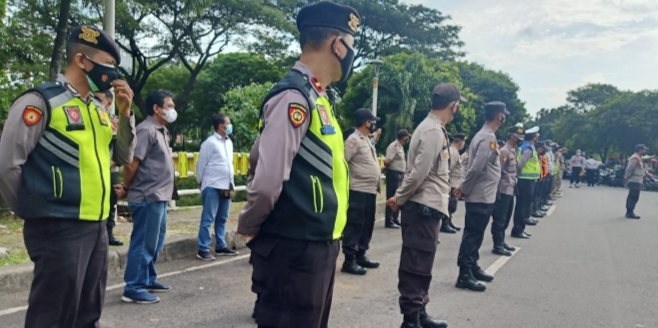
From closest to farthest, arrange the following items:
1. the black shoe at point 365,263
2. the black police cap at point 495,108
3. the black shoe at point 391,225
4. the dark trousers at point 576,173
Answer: the black police cap at point 495,108, the black shoe at point 365,263, the black shoe at point 391,225, the dark trousers at point 576,173

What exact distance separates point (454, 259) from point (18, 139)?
6.21 meters

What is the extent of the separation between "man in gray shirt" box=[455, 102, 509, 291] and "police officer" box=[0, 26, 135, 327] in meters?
4.17

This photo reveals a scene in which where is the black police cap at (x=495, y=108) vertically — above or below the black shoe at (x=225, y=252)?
above

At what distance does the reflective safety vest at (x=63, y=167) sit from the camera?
261 centimetres

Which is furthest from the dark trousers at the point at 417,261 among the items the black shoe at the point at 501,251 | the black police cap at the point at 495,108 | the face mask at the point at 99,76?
the black shoe at the point at 501,251

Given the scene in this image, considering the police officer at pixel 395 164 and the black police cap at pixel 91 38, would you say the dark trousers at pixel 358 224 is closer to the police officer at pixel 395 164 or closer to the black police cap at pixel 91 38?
the police officer at pixel 395 164

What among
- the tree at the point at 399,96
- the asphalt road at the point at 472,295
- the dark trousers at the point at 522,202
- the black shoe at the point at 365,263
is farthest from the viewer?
the tree at the point at 399,96

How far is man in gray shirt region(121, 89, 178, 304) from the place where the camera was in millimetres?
4660

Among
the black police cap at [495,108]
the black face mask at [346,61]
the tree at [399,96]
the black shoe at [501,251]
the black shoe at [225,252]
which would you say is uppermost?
the tree at [399,96]

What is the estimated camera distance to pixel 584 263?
299 inches

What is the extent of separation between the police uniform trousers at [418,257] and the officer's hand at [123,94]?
8.01 ft

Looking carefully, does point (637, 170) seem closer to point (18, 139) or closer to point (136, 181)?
point (136, 181)

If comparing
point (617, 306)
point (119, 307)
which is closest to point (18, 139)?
point (119, 307)

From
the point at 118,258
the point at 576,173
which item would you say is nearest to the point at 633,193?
the point at 118,258
